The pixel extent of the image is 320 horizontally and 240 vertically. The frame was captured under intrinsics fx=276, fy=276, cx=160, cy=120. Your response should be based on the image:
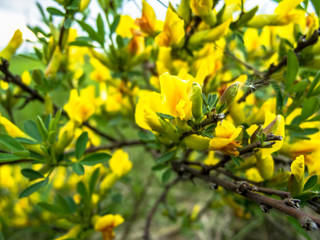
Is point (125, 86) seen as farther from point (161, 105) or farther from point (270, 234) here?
point (270, 234)

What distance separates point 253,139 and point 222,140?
7 centimetres

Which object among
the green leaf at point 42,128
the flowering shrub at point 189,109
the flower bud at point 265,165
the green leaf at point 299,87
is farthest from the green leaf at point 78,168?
the green leaf at point 299,87

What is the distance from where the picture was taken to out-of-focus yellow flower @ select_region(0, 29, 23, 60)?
0.81 metres

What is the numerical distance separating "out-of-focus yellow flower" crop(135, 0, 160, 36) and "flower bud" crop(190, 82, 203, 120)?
393 millimetres

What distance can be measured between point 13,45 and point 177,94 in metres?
0.55

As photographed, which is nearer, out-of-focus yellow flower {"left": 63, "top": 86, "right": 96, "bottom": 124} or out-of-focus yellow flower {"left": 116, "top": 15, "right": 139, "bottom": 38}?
out-of-focus yellow flower {"left": 63, "top": 86, "right": 96, "bottom": 124}

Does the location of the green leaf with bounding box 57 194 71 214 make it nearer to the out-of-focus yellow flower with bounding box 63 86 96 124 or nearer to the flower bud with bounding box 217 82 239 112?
the out-of-focus yellow flower with bounding box 63 86 96 124

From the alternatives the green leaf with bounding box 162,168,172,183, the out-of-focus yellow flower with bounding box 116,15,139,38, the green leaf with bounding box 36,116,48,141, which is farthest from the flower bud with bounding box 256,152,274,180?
the out-of-focus yellow flower with bounding box 116,15,139,38

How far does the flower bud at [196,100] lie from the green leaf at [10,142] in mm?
447

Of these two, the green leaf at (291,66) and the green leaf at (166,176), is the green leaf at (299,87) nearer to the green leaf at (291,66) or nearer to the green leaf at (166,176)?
the green leaf at (291,66)

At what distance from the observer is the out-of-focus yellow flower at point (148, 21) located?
0.84m

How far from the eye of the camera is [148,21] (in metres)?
0.86

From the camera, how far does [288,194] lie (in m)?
0.55

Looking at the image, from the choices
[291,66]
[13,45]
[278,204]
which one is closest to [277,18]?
[291,66]
